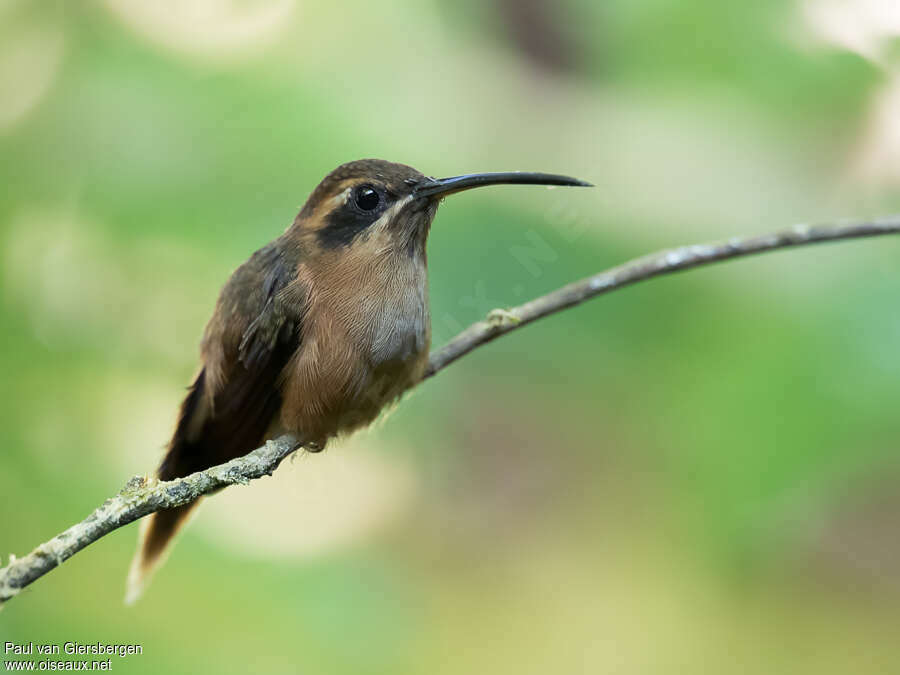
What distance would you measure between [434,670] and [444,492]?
0.53m

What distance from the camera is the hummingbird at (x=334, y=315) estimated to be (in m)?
1.52

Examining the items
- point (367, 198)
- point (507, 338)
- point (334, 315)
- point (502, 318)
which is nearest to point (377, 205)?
point (367, 198)

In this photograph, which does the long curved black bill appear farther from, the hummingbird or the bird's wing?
the bird's wing

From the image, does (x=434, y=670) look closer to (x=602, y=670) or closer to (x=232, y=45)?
(x=602, y=670)

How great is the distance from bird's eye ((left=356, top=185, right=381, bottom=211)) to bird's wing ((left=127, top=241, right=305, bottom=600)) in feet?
0.53

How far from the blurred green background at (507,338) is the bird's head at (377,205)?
0.67m

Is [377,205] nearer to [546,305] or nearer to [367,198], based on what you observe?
[367,198]

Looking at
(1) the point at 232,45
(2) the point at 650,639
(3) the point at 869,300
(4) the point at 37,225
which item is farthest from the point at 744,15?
(4) the point at 37,225

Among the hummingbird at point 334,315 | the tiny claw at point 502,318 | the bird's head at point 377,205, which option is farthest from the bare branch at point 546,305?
the bird's head at point 377,205

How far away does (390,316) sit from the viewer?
153 centimetres

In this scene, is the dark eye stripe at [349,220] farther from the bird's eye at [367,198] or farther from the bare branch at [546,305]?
the bare branch at [546,305]

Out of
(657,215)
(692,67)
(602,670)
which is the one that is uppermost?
(692,67)

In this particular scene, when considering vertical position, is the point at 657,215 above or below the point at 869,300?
above

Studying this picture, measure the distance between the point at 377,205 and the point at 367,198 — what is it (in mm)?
21
